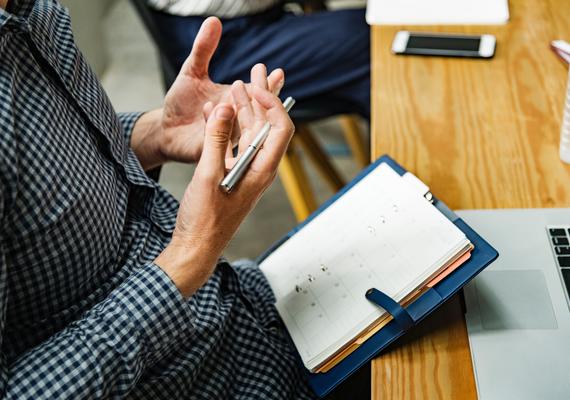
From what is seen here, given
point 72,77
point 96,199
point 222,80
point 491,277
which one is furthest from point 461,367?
point 222,80

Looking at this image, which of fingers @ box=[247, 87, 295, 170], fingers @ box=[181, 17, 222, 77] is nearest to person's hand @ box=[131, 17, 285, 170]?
fingers @ box=[181, 17, 222, 77]

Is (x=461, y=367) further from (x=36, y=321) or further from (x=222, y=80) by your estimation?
(x=222, y=80)

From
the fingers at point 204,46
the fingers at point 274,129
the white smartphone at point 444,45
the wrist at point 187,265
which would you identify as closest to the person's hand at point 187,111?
the fingers at point 204,46

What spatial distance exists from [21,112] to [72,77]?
0.39ft

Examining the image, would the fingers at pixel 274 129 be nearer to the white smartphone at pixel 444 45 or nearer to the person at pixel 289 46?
the white smartphone at pixel 444 45

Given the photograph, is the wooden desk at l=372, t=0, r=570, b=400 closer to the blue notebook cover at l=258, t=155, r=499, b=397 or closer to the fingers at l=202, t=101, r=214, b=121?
the blue notebook cover at l=258, t=155, r=499, b=397

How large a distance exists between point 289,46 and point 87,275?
0.88 m

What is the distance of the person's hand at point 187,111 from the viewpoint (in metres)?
1.03

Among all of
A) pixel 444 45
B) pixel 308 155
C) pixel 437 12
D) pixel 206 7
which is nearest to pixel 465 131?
pixel 444 45

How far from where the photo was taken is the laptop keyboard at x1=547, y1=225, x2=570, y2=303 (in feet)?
2.79

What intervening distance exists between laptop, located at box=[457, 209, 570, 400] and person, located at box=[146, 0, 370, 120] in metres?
0.70

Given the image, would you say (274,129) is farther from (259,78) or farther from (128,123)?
(128,123)

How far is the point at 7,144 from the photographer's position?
76 cm

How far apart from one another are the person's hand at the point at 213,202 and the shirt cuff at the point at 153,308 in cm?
2
